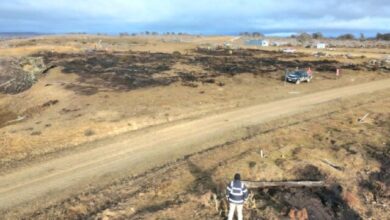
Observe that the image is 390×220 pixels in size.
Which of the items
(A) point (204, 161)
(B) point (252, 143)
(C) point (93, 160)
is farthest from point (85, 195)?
(B) point (252, 143)

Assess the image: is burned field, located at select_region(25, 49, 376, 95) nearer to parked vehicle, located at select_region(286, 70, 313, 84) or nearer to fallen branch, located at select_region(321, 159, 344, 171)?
parked vehicle, located at select_region(286, 70, 313, 84)

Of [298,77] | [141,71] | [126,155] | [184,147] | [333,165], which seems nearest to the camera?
[333,165]

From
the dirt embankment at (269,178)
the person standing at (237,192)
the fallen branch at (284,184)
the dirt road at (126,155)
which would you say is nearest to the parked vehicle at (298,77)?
the dirt road at (126,155)

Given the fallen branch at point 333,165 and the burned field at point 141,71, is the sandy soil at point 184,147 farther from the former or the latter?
the burned field at point 141,71

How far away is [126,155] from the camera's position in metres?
22.8

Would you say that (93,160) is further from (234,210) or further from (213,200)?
(234,210)

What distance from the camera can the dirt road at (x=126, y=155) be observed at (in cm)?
1891

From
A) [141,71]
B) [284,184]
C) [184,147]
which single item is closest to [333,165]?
[284,184]

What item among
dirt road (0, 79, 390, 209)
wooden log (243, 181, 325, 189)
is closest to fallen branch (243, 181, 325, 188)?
wooden log (243, 181, 325, 189)

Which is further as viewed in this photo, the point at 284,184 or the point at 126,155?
the point at 126,155

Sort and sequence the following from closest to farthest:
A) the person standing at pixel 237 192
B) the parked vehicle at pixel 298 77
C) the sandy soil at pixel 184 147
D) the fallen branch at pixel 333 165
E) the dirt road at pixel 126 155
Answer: the person standing at pixel 237 192 < the sandy soil at pixel 184 147 < the dirt road at pixel 126 155 < the fallen branch at pixel 333 165 < the parked vehicle at pixel 298 77

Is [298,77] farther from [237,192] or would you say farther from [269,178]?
[237,192]

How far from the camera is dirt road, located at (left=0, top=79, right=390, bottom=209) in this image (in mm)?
18906

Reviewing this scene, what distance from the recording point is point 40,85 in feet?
153
